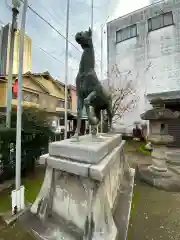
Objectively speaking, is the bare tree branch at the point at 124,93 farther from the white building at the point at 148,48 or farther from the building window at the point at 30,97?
the building window at the point at 30,97

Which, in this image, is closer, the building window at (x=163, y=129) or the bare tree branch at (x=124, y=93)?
the building window at (x=163, y=129)

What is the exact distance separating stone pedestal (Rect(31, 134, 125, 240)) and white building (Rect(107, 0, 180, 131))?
44.7 ft

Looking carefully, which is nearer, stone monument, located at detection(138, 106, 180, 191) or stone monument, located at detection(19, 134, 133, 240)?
stone monument, located at detection(19, 134, 133, 240)

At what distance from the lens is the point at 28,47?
954 cm

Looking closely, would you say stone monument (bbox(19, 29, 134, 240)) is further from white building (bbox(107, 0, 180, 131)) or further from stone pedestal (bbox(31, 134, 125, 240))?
white building (bbox(107, 0, 180, 131))

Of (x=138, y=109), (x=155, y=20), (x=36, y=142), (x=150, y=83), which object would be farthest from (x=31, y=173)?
(x=155, y=20)

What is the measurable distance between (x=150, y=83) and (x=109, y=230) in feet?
48.2

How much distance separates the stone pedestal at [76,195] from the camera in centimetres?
175

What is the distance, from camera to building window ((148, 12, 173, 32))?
1407 cm

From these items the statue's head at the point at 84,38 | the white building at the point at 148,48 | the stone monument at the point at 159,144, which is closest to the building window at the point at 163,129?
the stone monument at the point at 159,144

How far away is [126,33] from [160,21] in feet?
11.3

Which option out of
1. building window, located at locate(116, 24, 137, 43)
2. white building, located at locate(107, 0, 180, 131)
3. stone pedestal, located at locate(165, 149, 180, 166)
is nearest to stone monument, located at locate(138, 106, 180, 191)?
stone pedestal, located at locate(165, 149, 180, 166)

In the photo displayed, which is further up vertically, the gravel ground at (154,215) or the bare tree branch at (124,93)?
the bare tree branch at (124,93)

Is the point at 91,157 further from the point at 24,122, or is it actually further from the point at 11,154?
the point at 24,122
